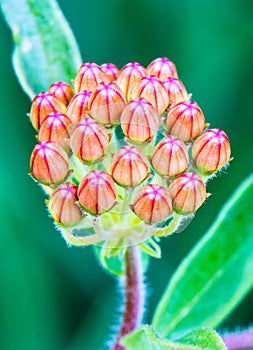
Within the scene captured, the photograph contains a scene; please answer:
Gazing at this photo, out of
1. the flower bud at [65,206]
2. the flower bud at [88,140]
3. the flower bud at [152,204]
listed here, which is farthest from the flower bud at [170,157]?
the flower bud at [65,206]

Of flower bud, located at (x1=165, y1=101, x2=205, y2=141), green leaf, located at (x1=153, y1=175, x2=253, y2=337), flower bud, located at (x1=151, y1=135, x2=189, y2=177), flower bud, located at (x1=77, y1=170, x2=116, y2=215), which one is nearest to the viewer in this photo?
flower bud, located at (x1=77, y1=170, x2=116, y2=215)

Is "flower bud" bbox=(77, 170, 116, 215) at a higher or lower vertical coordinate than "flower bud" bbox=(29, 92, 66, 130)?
lower

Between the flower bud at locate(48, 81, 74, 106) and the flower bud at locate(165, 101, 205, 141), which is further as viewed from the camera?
the flower bud at locate(48, 81, 74, 106)

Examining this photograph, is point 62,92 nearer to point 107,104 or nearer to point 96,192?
point 107,104

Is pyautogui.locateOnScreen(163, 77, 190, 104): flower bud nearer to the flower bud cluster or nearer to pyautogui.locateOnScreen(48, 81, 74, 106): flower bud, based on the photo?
the flower bud cluster

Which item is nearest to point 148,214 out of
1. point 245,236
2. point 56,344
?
point 245,236

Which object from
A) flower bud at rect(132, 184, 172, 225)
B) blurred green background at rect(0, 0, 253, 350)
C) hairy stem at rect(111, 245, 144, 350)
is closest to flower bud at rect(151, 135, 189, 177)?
flower bud at rect(132, 184, 172, 225)
